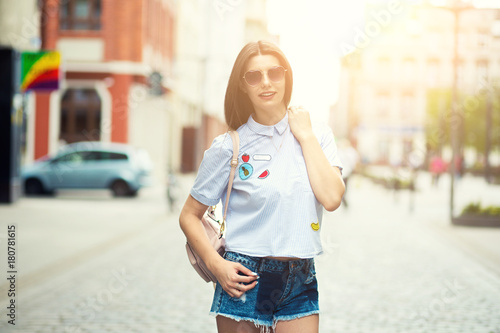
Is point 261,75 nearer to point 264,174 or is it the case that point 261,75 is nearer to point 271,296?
point 264,174

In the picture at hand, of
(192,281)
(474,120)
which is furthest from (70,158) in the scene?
(474,120)

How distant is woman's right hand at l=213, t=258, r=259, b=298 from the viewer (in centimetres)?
265

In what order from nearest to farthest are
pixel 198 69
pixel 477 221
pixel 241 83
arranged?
pixel 241 83 < pixel 477 221 < pixel 198 69

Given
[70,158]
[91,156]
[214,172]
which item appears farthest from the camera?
[91,156]

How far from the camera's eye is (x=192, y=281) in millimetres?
8188

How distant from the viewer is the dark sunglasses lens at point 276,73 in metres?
2.79

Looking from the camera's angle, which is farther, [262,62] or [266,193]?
[262,62]

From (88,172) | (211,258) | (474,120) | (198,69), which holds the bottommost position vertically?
(88,172)

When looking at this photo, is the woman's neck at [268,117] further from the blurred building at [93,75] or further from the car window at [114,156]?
the blurred building at [93,75]

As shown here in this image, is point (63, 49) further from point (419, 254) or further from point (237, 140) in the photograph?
point (237, 140)

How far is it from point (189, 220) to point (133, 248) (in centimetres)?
849

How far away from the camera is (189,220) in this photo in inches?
110

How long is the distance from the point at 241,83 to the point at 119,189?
21.0 metres

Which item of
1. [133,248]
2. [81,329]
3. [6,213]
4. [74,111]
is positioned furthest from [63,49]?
[81,329]
